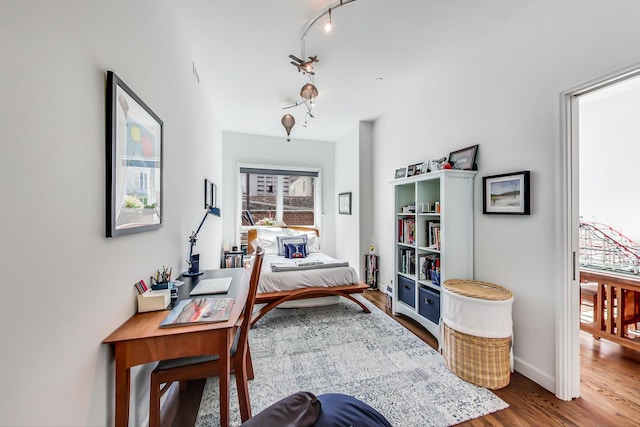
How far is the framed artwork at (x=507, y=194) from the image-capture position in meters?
1.93

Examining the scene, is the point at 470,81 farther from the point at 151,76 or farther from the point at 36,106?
the point at 36,106

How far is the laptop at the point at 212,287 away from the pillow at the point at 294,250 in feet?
6.42

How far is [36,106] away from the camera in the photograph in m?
0.75

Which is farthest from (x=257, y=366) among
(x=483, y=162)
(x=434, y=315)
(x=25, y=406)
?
(x=483, y=162)

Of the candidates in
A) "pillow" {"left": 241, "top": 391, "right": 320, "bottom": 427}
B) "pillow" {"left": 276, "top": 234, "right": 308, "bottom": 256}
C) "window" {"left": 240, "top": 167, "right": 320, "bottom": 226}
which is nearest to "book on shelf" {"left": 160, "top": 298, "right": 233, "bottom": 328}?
"pillow" {"left": 241, "top": 391, "right": 320, "bottom": 427}

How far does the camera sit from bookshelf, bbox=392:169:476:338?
2.34m

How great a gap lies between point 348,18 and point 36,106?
207 cm

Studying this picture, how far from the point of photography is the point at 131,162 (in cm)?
129

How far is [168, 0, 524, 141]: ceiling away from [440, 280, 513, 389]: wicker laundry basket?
86.5 inches

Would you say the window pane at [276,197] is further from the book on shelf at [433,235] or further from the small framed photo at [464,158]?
the small framed photo at [464,158]

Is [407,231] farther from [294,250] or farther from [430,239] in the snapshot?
[294,250]

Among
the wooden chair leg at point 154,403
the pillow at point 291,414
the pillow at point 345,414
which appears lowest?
the wooden chair leg at point 154,403

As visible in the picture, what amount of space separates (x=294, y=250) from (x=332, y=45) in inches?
109

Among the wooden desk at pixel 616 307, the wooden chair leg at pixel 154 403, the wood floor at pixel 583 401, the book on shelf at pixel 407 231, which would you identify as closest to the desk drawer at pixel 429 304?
the book on shelf at pixel 407 231
